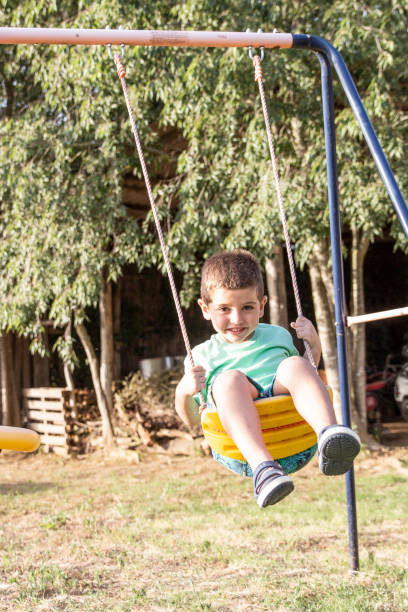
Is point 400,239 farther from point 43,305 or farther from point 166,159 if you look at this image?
point 43,305

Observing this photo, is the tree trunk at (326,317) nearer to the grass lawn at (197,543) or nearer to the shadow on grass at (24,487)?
the grass lawn at (197,543)

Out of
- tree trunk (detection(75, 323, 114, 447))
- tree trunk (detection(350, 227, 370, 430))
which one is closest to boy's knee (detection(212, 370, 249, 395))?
tree trunk (detection(350, 227, 370, 430))

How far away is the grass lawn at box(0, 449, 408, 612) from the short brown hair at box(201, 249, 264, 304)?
165 centimetres

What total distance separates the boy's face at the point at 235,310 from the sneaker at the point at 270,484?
22.1 inches

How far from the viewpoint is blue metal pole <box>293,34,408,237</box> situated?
9.20 ft

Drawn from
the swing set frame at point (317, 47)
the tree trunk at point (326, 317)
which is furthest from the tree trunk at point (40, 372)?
the swing set frame at point (317, 47)

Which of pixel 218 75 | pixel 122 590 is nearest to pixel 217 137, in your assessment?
pixel 218 75

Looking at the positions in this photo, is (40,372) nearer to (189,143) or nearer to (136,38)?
(189,143)

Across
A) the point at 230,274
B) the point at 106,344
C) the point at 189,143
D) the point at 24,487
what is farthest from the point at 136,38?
the point at 106,344

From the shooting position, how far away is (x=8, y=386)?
8.97 m

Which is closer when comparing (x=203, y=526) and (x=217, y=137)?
(x=203, y=526)

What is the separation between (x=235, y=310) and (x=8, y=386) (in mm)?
7005

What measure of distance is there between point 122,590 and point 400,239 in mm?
3380

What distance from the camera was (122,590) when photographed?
3639 millimetres
